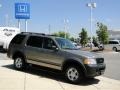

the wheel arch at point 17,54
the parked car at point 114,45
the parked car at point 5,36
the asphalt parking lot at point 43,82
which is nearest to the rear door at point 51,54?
the asphalt parking lot at point 43,82

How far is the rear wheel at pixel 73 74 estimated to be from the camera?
39.7ft

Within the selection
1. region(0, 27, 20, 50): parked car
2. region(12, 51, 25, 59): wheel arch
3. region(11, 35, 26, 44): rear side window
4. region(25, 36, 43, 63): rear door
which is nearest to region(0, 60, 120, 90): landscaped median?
region(25, 36, 43, 63): rear door

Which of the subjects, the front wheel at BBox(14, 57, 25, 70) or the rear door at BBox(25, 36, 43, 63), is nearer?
the rear door at BBox(25, 36, 43, 63)

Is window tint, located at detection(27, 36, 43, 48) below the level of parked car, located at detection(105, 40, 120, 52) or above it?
above

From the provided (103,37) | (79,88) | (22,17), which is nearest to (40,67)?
(79,88)

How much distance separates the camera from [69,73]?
1241cm

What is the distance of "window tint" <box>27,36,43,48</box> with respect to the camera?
45.6 feet

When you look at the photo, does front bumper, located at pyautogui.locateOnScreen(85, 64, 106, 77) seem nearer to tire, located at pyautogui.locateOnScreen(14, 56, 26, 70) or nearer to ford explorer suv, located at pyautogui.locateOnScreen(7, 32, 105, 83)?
ford explorer suv, located at pyautogui.locateOnScreen(7, 32, 105, 83)

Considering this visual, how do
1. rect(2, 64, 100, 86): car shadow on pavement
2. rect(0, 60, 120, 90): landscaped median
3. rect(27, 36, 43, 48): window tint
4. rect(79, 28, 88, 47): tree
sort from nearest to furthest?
rect(0, 60, 120, 90): landscaped median < rect(2, 64, 100, 86): car shadow on pavement < rect(27, 36, 43, 48): window tint < rect(79, 28, 88, 47): tree

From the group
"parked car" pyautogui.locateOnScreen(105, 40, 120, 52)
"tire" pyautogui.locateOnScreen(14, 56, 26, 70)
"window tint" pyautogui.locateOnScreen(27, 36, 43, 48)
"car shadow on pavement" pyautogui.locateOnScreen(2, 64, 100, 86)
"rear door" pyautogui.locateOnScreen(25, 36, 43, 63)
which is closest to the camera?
"car shadow on pavement" pyautogui.locateOnScreen(2, 64, 100, 86)

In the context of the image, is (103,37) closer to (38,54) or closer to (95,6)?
(95,6)

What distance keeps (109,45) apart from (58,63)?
3628 cm

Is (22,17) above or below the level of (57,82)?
above

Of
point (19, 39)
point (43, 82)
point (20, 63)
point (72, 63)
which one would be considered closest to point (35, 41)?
point (19, 39)
